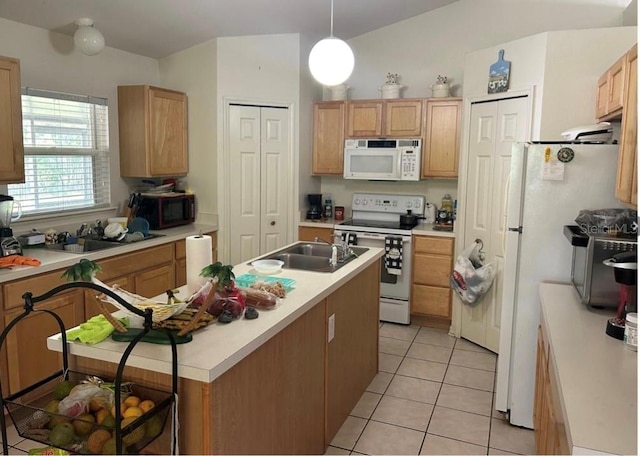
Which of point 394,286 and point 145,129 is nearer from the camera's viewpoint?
point 145,129

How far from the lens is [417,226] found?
4.73 m

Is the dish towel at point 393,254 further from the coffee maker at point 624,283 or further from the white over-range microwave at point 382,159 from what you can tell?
the coffee maker at point 624,283

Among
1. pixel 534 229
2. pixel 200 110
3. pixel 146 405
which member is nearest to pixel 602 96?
pixel 534 229

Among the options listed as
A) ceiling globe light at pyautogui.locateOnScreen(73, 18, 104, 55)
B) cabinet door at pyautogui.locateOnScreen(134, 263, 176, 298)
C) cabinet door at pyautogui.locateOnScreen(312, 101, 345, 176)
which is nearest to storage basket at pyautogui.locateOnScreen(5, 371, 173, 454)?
cabinet door at pyautogui.locateOnScreen(134, 263, 176, 298)

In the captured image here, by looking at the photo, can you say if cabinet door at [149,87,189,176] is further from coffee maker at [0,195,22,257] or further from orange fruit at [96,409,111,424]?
orange fruit at [96,409,111,424]

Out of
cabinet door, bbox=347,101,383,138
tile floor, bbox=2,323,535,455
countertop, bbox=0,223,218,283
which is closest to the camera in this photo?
tile floor, bbox=2,323,535,455

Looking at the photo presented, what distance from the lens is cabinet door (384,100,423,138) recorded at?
15.1 feet

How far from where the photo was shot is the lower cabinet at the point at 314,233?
4.79 meters

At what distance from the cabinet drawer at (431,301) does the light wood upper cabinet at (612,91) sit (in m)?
1.93

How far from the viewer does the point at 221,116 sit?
4547 millimetres

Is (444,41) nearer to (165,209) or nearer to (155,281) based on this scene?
(165,209)

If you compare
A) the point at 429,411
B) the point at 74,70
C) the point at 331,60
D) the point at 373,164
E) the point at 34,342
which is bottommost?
the point at 429,411

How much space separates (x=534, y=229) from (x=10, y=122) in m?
3.10

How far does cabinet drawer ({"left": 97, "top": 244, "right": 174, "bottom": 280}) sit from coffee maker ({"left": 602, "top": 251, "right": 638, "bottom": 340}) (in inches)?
112
